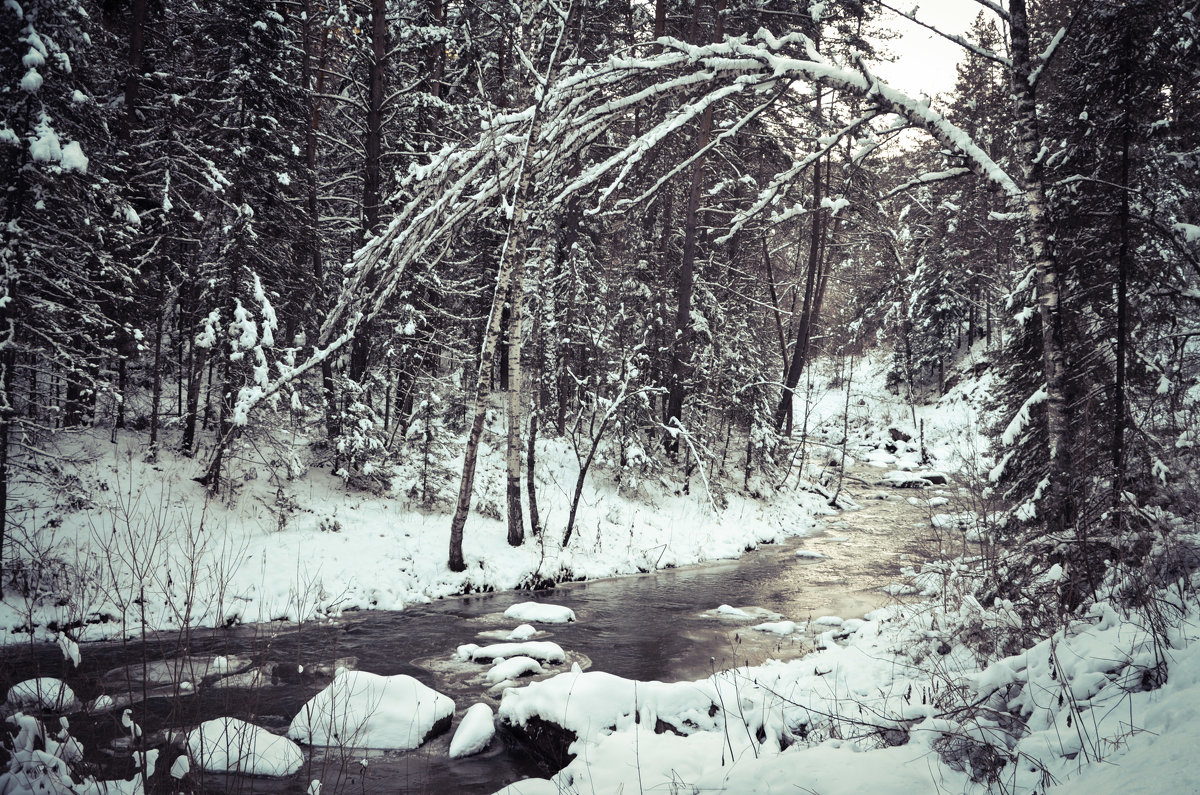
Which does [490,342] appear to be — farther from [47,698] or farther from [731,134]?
[731,134]

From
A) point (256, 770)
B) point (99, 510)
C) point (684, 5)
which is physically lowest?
point (256, 770)

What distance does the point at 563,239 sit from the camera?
17.8 m

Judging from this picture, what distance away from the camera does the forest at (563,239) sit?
3.85 metres

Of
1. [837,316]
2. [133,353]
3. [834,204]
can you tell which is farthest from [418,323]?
[837,316]

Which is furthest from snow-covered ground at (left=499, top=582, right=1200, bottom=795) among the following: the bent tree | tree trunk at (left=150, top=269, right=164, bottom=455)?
tree trunk at (left=150, top=269, right=164, bottom=455)

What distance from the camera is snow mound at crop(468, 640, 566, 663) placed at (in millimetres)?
8094

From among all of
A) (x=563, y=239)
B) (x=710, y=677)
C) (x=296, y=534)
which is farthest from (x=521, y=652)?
(x=563, y=239)

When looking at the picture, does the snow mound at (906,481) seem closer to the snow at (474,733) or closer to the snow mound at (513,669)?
the snow mound at (513,669)

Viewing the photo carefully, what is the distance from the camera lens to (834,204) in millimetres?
3703

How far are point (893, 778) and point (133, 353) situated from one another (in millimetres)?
16863

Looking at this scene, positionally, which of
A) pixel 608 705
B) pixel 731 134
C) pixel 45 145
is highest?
pixel 45 145

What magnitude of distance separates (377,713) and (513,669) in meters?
1.96

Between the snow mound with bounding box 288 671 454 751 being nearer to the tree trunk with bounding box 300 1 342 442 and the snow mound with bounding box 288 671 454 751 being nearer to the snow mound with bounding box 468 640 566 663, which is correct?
the snow mound with bounding box 468 640 566 663

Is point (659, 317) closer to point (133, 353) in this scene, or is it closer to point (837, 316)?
point (133, 353)
